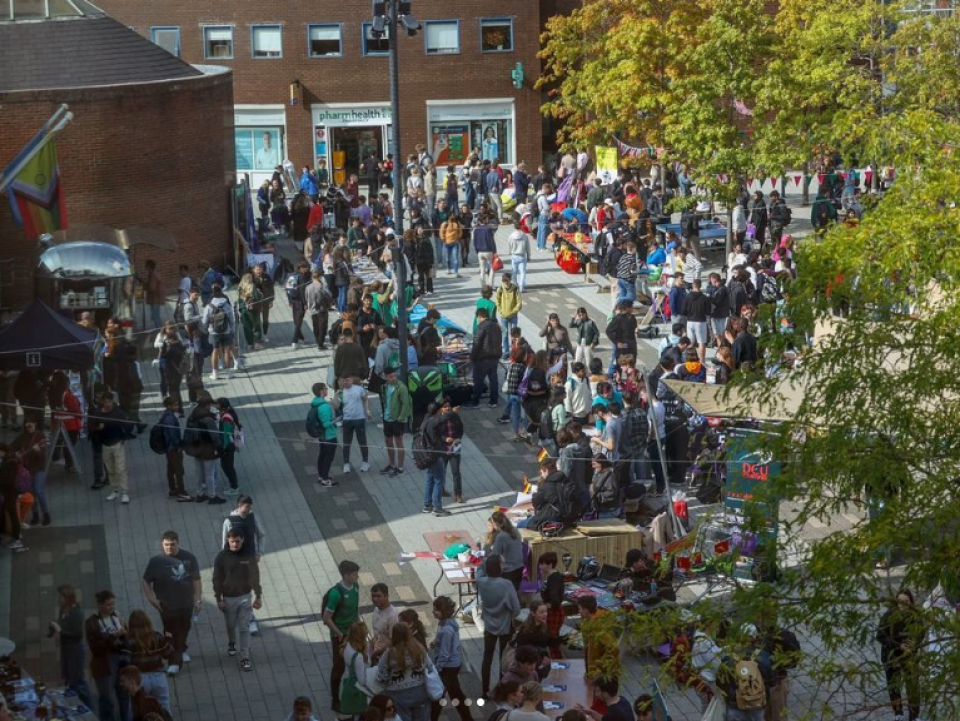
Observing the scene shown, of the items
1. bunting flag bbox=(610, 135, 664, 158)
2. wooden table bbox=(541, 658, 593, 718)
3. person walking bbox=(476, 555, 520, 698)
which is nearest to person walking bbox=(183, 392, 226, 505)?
person walking bbox=(476, 555, 520, 698)

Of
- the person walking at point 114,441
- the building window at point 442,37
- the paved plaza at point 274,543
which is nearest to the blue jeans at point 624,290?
the paved plaza at point 274,543

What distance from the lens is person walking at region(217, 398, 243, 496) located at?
2348cm

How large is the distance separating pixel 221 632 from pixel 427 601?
8.12ft

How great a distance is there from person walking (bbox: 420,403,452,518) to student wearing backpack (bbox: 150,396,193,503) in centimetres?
336

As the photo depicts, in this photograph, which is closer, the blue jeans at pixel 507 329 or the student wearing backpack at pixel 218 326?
the blue jeans at pixel 507 329

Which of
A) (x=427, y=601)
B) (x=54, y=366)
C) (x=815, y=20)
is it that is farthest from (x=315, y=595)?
(x=815, y=20)

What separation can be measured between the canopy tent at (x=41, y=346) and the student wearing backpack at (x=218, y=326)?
4.92 meters

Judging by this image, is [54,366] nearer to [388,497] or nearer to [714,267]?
[388,497]

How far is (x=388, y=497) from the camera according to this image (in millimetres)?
24094

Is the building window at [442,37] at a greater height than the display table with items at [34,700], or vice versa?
the building window at [442,37]

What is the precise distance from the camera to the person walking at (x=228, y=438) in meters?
23.5

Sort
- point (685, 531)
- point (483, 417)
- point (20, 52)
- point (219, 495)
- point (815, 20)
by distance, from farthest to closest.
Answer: point (815, 20)
point (20, 52)
point (483, 417)
point (219, 495)
point (685, 531)

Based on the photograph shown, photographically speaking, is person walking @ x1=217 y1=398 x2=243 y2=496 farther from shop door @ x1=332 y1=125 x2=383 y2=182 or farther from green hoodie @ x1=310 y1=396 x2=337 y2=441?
shop door @ x1=332 y1=125 x2=383 y2=182

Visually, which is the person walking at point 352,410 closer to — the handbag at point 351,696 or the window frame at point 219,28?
the handbag at point 351,696
